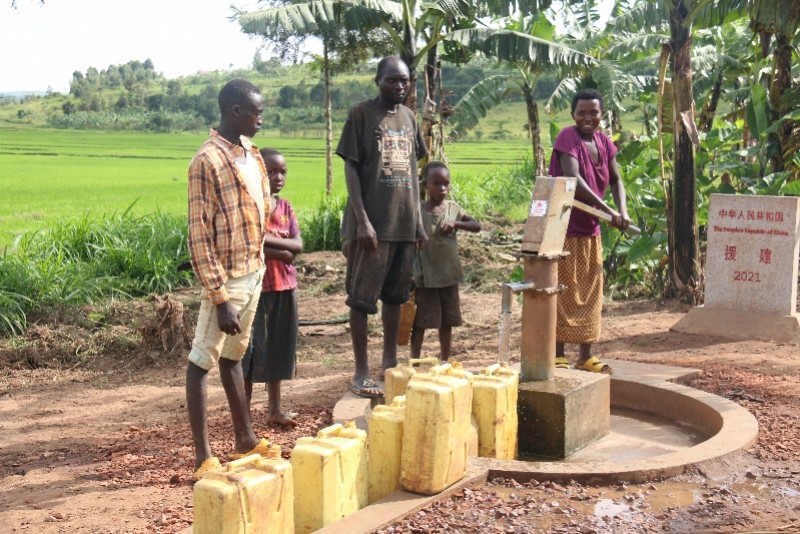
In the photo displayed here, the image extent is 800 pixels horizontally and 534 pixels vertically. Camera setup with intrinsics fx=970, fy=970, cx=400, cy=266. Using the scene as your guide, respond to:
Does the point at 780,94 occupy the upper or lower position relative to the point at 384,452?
upper

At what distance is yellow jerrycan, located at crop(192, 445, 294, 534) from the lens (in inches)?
110

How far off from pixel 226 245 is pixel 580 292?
235cm

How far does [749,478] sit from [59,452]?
3146 mm

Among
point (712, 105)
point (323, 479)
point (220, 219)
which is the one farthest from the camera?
point (712, 105)

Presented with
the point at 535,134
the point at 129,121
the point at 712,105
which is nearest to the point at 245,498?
the point at 712,105

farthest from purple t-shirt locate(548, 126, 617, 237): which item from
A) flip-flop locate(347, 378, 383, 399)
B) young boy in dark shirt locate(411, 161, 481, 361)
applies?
flip-flop locate(347, 378, 383, 399)

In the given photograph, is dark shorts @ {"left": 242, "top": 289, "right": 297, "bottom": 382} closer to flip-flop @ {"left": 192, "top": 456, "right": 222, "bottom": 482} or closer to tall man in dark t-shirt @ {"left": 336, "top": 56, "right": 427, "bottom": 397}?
tall man in dark t-shirt @ {"left": 336, "top": 56, "right": 427, "bottom": 397}

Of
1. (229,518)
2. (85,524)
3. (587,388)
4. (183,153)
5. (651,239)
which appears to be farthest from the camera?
(183,153)

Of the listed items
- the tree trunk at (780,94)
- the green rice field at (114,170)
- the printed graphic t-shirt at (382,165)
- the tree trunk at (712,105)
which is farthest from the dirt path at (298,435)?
the tree trunk at (712,105)

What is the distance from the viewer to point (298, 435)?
4691mm

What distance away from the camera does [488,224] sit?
16359 millimetres

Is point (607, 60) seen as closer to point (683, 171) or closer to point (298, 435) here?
point (683, 171)

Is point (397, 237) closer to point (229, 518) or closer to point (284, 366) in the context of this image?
point (284, 366)

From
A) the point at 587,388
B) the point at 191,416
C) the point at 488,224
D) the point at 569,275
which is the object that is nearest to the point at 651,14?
the point at 488,224
